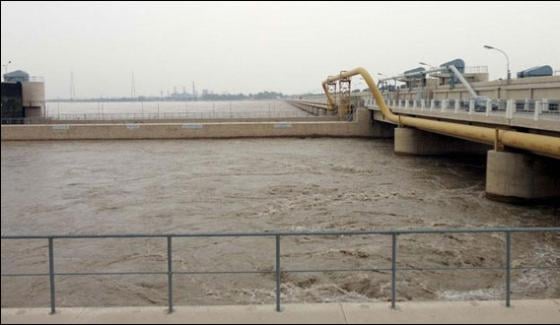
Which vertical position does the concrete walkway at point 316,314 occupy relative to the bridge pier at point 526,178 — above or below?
above

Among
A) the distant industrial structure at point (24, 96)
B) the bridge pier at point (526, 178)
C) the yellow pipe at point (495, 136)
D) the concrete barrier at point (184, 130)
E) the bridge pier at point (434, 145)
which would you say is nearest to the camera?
the yellow pipe at point (495, 136)

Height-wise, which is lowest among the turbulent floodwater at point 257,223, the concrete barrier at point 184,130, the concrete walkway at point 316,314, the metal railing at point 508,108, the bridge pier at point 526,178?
the turbulent floodwater at point 257,223

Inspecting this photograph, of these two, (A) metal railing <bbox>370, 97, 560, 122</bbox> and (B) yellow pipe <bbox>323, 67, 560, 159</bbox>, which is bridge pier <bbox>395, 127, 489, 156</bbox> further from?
(A) metal railing <bbox>370, 97, 560, 122</bbox>

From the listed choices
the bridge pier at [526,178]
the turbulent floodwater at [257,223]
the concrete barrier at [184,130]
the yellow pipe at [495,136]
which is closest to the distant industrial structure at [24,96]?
the concrete barrier at [184,130]

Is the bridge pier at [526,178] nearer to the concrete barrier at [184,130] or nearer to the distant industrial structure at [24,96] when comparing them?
the concrete barrier at [184,130]

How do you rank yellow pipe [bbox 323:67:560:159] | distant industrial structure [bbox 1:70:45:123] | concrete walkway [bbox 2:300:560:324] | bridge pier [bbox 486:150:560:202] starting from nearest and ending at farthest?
concrete walkway [bbox 2:300:560:324], yellow pipe [bbox 323:67:560:159], bridge pier [bbox 486:150:560:202], distant industrial structure [bbox 1:70:45:123]

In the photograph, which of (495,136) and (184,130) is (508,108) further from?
(184,130)

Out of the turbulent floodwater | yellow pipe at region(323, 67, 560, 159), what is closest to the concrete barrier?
yellow pipe at region(323, 67, 560, 159)

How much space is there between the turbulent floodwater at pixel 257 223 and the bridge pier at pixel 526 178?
31.3 inches

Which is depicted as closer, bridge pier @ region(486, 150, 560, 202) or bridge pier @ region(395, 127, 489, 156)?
bridge pier @ region(486, 150, 560, 202)

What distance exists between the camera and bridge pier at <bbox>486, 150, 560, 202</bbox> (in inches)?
810

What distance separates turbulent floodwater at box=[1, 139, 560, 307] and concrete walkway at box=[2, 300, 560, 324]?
0.65 metres

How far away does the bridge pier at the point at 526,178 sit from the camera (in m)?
20.6

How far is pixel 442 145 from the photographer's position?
38625mm
